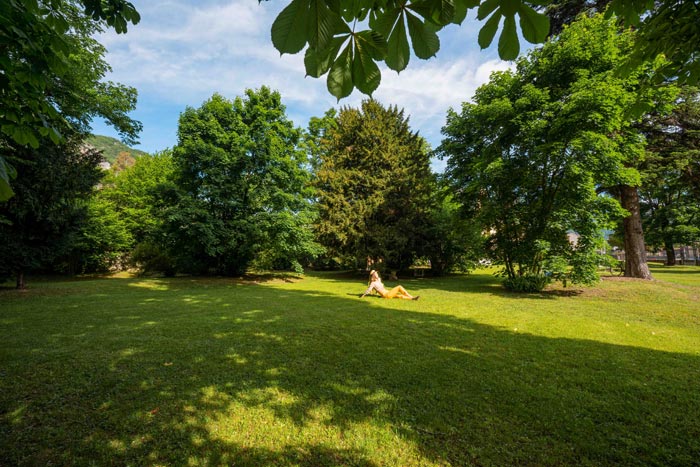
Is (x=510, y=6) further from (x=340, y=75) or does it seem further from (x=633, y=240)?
(x=633, y=240)

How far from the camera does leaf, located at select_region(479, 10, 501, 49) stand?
1436 millimetres

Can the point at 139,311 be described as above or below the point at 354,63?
below

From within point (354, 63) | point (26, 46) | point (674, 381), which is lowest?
point (674, 381)

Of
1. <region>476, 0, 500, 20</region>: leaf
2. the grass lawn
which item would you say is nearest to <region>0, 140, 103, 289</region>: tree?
the grass lawn

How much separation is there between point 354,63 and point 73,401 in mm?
4482

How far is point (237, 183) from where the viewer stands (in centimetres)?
1700

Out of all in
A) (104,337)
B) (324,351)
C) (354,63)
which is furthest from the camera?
(104,337)

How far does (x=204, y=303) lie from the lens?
9688mm

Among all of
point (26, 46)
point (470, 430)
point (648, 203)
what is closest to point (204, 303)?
point (26, 46)

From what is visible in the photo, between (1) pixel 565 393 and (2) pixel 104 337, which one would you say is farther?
(2) pixel 104 337

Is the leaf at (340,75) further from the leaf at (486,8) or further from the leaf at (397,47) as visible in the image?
the leaf at (486,8)

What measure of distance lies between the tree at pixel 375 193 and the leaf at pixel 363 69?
59.9 ft

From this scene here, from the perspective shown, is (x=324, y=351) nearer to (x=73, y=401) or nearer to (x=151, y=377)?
(x=151, y=377)

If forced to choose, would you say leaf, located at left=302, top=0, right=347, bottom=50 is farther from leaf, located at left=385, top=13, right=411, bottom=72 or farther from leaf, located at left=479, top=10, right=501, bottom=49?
leaf, located at left=479, top=10, right=501, bottom=49
